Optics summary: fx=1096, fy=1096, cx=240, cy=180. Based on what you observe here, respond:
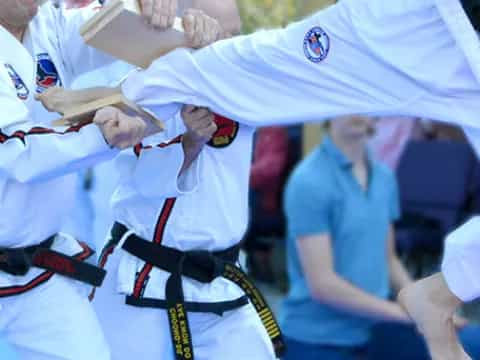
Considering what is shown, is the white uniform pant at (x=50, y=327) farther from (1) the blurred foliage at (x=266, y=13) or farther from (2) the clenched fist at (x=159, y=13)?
(1) the blurred foliage at (x=266, y=13)

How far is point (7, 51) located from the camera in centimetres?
250

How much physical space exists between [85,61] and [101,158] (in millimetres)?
507

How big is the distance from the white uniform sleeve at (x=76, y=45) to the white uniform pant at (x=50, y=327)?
590mm

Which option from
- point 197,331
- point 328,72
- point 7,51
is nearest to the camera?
point 328,72

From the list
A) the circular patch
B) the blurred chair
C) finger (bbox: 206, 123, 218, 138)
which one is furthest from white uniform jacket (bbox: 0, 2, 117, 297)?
the blurred chair

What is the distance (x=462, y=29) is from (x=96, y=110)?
2.62ft

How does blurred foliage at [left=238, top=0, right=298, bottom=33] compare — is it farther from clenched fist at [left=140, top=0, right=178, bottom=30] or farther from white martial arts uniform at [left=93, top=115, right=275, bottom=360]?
clenched fist at [left=140, top=0, right=178, bottom=30]

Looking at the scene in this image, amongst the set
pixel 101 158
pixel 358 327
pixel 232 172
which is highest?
pixel 101 158

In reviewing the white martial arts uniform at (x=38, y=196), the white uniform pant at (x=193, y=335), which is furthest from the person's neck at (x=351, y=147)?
the white martial arts uniform at (x=38, y=196)

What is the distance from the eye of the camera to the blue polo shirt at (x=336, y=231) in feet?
13.6

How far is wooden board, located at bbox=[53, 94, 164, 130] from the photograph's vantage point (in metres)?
2.39

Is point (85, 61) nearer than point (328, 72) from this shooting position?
No

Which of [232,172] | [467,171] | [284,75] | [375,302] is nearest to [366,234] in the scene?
[375,302]

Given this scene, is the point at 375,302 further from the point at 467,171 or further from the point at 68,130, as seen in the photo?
Result: the point at 467,171
